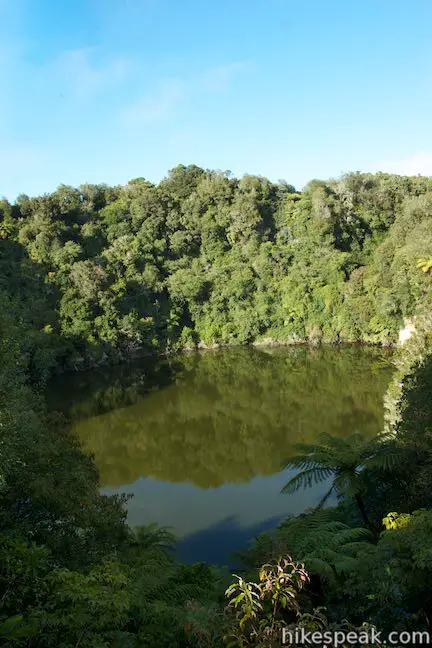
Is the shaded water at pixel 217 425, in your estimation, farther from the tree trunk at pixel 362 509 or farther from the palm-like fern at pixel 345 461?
the tree trunk at pixel 362 509

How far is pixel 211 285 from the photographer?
39.9m

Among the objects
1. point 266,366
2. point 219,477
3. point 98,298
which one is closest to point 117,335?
point 98,298

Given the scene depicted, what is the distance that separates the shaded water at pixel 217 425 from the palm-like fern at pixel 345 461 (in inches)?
110

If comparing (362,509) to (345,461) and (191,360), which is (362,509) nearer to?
(345,461)

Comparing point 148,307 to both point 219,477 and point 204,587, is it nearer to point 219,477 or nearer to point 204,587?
point 219,477

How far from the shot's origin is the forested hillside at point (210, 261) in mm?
33438

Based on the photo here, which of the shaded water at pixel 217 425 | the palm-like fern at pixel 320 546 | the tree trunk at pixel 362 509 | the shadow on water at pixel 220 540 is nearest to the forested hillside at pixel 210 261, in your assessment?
the shaded water at pixel 217 425

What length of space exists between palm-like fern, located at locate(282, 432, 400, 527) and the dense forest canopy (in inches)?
1.9

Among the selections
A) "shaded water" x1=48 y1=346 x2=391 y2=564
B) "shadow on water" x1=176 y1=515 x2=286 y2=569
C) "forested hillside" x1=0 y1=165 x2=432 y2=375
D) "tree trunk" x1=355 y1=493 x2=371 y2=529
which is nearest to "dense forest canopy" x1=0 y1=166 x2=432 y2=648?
"tree trunk" x1=355 y1=493 x2=371 y2=529

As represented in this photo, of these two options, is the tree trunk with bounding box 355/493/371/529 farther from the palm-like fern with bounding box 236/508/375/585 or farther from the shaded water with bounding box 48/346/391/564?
the shaded water with bounding box 48/346/391/564

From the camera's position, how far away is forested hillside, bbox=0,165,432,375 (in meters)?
33.4

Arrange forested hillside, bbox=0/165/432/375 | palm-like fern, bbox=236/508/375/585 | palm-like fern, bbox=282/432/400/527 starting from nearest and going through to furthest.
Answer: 1. palm-like fern, bbox=236/508/375/585
2. palm-like fern, bbox=282/432/400/527
3. forested hillside, bbox=0/165/432/375

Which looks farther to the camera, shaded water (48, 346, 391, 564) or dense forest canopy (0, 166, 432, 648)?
shaded water (48, 346, 391, 564)

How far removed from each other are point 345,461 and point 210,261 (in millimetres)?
33866
